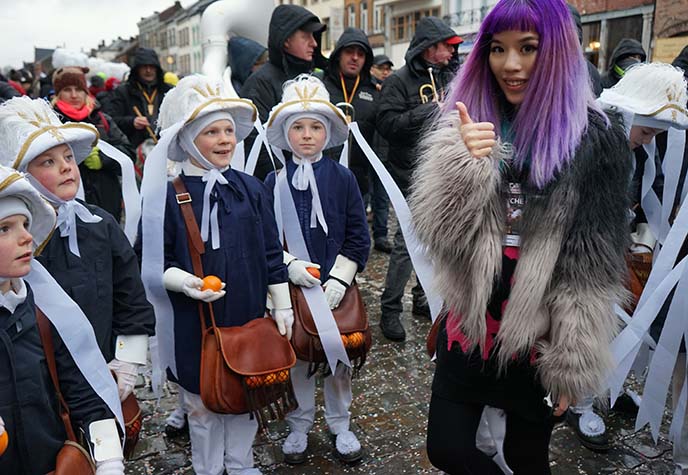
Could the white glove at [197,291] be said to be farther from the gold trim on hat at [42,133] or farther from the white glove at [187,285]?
the gold trim on hat at [42,133]

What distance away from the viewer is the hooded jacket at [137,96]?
6.18 meters

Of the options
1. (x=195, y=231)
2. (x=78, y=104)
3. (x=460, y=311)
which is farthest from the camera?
(x=78, y=104)

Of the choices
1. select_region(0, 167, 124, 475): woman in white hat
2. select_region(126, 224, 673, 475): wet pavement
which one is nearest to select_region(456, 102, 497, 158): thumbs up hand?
select_region(0, 167, 124, 475): woman in white hat

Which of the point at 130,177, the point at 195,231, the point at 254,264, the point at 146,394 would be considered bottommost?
the point at 146,394

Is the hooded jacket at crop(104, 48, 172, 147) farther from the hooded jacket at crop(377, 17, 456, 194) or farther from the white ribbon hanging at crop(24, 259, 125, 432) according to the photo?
the white ribbon hanging at crop(24, 259, 125, 432)

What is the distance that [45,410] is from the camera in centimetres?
188

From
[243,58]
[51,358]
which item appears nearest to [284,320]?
A: [51,358]

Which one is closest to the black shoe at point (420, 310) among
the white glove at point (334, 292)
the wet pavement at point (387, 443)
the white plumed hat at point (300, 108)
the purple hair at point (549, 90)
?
the wet pavement at point (387, 443)

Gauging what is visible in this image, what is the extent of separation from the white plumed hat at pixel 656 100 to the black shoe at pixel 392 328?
2.38 m

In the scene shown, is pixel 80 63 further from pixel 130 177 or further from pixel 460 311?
pixel 460 311

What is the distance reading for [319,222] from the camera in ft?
10.5

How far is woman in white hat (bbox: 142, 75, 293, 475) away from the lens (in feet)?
8.55

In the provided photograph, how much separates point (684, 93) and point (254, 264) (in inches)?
95.7

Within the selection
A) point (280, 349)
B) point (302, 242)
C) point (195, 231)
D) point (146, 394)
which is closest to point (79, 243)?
point (195, 231)
